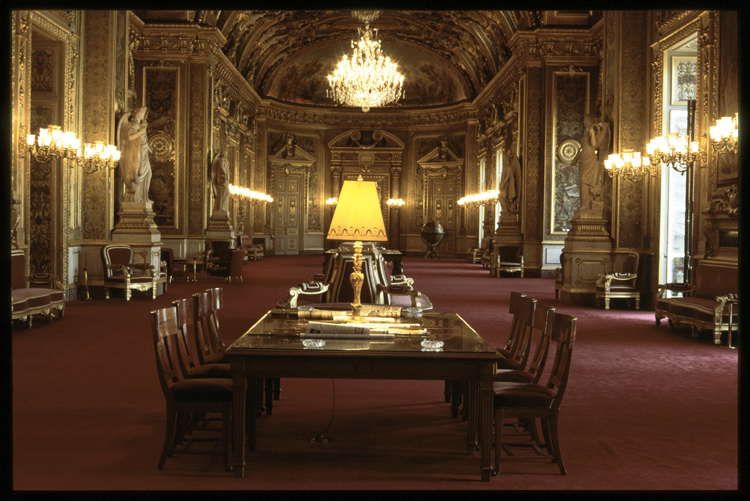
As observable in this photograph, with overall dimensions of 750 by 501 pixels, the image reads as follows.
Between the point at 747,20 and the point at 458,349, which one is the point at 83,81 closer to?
the point at 458,349

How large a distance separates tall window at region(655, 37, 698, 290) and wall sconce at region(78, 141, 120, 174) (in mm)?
8984

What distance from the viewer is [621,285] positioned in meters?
11.7

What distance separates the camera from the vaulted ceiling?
21.7 metres

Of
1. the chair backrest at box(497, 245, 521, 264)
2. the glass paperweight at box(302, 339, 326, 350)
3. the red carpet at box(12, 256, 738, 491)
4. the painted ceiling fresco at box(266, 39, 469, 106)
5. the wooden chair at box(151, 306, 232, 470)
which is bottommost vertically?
the red carpet at box(12, 256, 738, 491)

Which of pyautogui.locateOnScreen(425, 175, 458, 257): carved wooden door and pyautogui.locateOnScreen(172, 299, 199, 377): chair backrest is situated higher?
pyautogui.locateOnScreen(425, 175, 458, 257): carved wooden door

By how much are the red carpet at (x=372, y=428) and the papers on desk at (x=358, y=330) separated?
2.20 feet

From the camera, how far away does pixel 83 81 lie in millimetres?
12094

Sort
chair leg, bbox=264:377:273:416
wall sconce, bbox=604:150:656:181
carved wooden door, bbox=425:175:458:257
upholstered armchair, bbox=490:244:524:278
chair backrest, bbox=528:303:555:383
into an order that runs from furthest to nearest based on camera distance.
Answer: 1. carved wooden door, bbox=425:175:458:257
2. upholstered armchair, bbox=490:244:524:278
3. wall sconce, bbox=604:150:656:181
4. chair leg, bbox=264:377:273:416
5. chair backrest, bbox=528:303:555:383

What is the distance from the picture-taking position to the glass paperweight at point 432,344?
3549mm

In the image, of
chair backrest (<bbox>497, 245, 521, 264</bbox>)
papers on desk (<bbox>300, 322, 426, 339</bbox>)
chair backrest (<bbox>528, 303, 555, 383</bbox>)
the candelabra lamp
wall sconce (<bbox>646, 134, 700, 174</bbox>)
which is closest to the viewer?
papers on desk (<bbox>300, 322, 426, 339</bbox>)

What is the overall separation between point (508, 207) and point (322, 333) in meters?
16.2

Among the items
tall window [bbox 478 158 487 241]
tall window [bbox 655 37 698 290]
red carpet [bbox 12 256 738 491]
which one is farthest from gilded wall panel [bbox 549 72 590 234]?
red carpet [bbox 12 256 738 491]

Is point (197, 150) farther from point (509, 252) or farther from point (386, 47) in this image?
point (386, 47)

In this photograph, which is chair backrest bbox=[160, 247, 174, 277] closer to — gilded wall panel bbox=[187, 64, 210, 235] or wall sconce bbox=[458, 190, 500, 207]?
gilded wall panel bbox=[187, 64, 210, 235]
